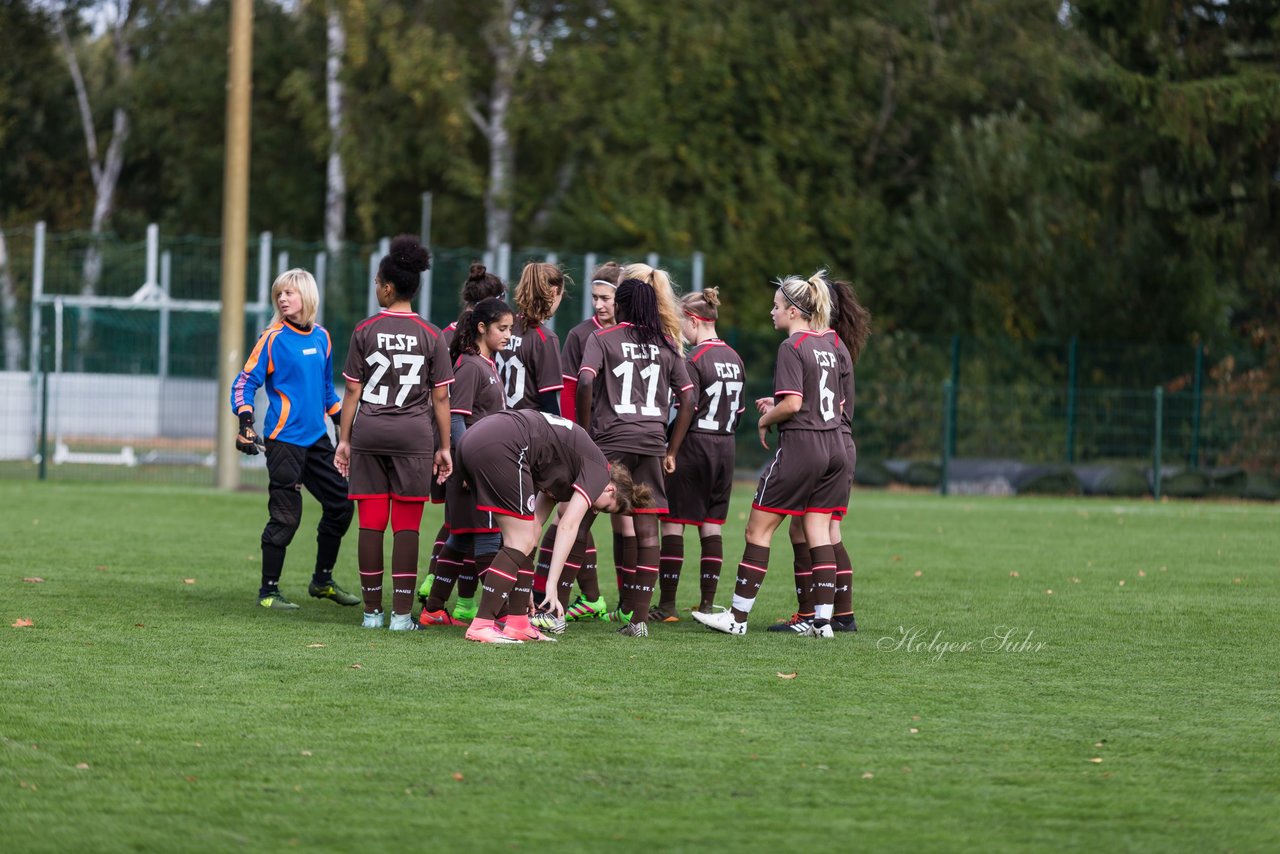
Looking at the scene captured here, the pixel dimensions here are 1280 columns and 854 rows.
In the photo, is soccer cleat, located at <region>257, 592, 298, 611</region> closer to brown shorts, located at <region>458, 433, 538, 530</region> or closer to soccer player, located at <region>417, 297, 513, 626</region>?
soccer player, located at <region>417, 297, 513, 626</region>

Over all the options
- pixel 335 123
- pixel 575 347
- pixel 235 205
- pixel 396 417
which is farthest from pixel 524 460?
pixel 335 123

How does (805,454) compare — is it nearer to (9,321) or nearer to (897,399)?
(897,399)

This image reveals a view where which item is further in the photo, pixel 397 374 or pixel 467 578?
pixel 467 578

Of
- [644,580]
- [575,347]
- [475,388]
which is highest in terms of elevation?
[575,347]

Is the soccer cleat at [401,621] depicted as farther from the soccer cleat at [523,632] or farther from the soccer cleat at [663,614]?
the soccer cleat at [663,614]

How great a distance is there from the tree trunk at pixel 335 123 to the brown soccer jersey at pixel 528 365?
2357cm

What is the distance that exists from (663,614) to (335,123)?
27.3 m

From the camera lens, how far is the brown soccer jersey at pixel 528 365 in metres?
8.96

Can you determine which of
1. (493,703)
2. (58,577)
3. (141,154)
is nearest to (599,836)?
(493,703)

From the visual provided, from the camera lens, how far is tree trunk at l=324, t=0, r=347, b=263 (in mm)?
33906

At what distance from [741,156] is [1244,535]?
1913 cm

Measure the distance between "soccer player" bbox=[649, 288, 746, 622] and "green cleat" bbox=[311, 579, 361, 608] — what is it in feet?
5.59

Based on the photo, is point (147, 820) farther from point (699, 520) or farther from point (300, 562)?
point (300, 562)

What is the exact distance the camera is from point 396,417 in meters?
8.12
